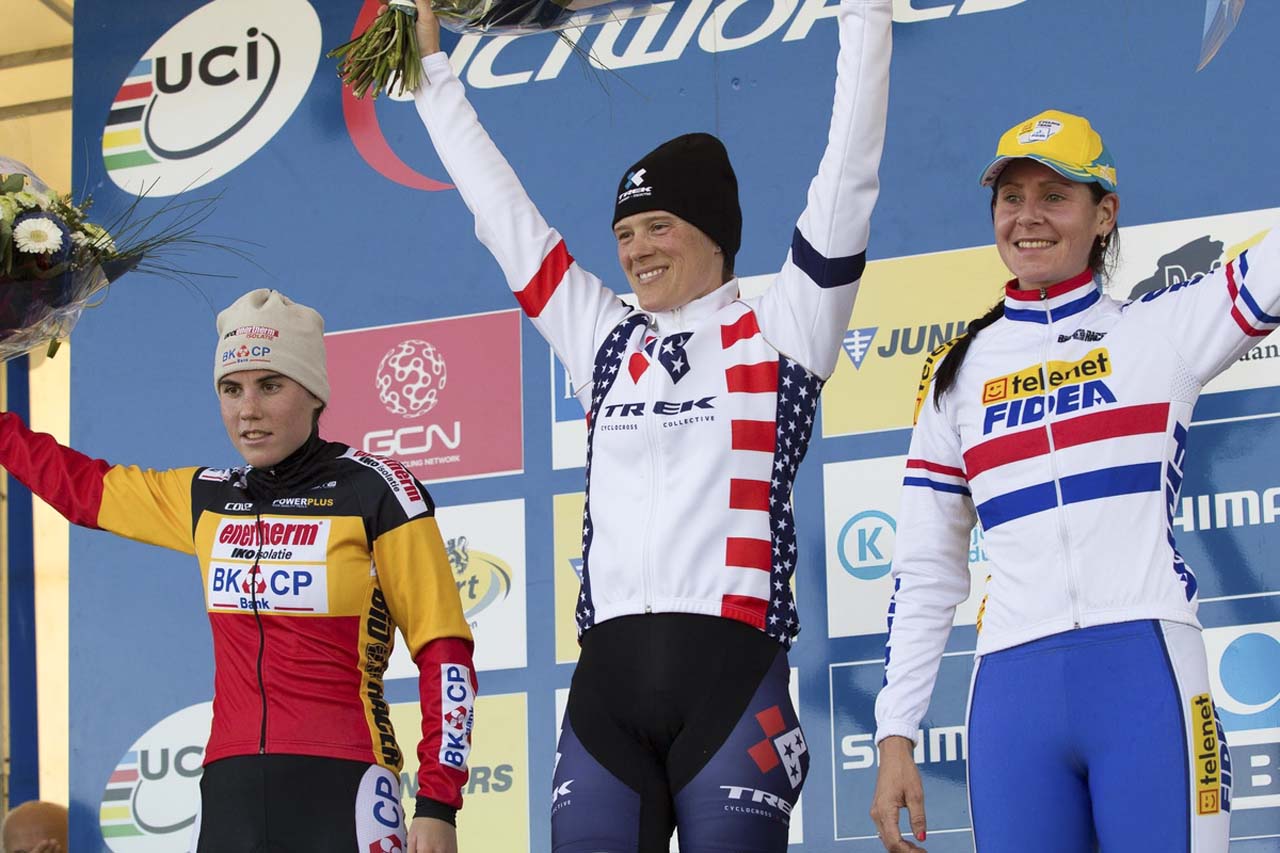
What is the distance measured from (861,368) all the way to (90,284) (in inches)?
63.1

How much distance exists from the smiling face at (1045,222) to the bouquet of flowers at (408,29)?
2.68ft

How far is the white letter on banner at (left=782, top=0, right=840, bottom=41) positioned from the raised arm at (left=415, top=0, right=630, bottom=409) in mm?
1493

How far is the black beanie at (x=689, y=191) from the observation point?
263 cm

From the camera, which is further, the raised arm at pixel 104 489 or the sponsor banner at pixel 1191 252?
the sponsor banner at pixel 1191 252

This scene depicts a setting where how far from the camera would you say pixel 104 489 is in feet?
9.59

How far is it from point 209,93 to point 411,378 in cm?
101

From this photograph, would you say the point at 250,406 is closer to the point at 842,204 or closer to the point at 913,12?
the point at 842,204

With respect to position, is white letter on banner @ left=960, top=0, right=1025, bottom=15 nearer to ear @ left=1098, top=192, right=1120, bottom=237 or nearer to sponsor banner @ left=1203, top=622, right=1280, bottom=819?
sponsor banner @ left=1203, top=622, right=1280, bottom=819

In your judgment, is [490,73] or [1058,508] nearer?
[1058,508]

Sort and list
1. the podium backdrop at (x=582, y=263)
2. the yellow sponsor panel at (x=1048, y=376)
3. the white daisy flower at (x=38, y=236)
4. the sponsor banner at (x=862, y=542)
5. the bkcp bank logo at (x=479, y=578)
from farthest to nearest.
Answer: the bkcp bank logo at (x=479, y=578), the sponsor banner at (x=862, y=542), the podium backdrop at (x=582, y=263), the white daisy flower at (x=38, y=236), the yellow sponsor panel at (x=1048, y=376)

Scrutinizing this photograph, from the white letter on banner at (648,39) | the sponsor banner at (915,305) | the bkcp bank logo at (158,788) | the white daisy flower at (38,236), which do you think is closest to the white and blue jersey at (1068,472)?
the sponsor banner at (915,305)

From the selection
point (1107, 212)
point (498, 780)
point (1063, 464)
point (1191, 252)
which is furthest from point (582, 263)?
point (1063, 464)

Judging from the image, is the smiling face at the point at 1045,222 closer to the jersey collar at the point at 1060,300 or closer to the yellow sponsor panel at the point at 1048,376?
the jersey collar at the point at 1060,300

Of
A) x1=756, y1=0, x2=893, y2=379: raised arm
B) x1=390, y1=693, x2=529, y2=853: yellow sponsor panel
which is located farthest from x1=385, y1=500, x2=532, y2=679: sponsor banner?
x1=756, y1=0, x2=893, y2=379: raised arm
